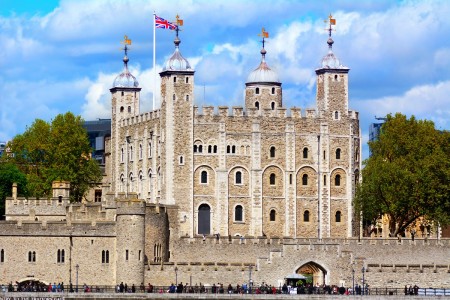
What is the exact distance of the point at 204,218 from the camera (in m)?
145

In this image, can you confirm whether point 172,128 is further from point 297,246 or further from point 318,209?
point 297,246

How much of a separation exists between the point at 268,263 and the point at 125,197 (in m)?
11.9

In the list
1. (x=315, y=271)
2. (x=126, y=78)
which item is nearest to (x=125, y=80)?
(x=126, y=78)

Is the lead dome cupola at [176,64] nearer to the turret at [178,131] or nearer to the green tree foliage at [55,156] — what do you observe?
the turret at [178,131]

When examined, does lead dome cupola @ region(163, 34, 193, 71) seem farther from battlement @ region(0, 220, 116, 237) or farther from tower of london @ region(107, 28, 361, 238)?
battlement @ region(0, 220, 116, 237)

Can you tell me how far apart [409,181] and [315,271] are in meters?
18.0

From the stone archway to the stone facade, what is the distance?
5.6 inches

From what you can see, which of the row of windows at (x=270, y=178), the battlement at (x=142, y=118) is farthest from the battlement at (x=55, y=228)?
the battlement at (x=142, y=118)

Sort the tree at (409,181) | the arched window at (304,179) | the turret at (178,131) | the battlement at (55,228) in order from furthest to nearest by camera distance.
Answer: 1. the arched window at (304,179)
2. the turret at (178,131)
3. the tree at (409,181)
4. the battlement at (55,228)

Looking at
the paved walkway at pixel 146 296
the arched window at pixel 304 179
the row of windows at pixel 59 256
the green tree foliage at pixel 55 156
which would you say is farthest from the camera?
the green tree foliage at pixel 55 156

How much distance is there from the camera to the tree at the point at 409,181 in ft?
452

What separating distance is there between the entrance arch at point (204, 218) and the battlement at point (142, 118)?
8.99 meters

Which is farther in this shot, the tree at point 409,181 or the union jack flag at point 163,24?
the union jack flag at point 163,24

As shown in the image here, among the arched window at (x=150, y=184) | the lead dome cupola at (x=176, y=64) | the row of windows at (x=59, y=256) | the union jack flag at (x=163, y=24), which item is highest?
the union jack flag at (x=163, y=24)
